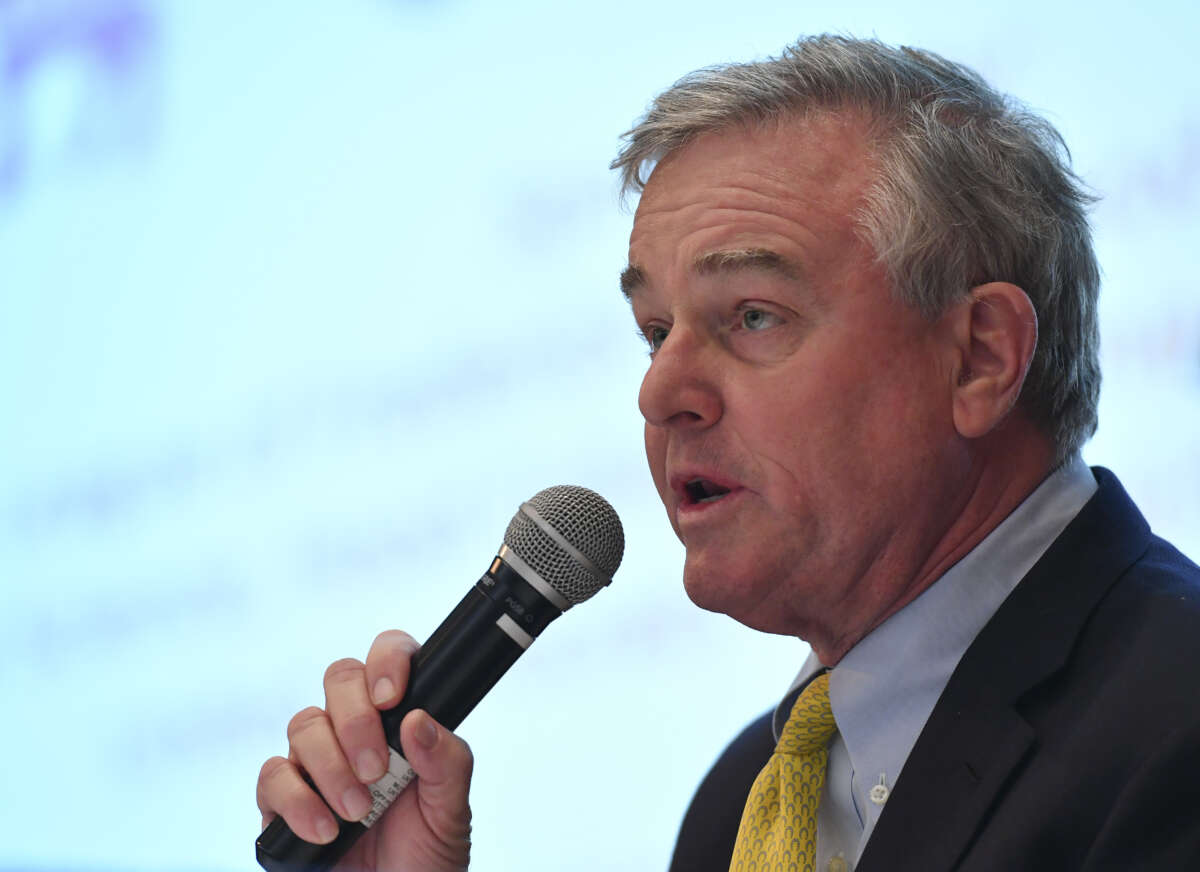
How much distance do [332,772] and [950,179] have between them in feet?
3.96

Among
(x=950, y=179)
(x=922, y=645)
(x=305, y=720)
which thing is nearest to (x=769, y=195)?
(x=950, y=179)

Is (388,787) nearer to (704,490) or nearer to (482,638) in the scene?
(482,638)

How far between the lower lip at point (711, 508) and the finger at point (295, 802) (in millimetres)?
640

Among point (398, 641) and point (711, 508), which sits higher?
point (711, 508)

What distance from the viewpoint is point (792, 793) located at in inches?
70.8

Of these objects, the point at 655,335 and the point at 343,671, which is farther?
the point at 655,335

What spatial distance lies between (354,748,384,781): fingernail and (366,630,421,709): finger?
2.6 inches

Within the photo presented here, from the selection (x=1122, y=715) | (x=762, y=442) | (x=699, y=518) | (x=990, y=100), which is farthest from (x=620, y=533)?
(x=990, y=100)

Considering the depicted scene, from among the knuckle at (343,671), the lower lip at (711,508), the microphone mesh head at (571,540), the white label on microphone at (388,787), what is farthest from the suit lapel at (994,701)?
the knuckle at (343,671)

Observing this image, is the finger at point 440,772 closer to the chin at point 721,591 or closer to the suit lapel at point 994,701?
the chin at point 721,591

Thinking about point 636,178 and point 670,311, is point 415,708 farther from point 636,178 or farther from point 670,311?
point 636,178

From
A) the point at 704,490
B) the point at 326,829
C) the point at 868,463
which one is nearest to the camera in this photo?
the point at 326,829

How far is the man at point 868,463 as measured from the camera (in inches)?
65.0

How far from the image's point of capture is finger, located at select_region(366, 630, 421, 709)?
1654mm
